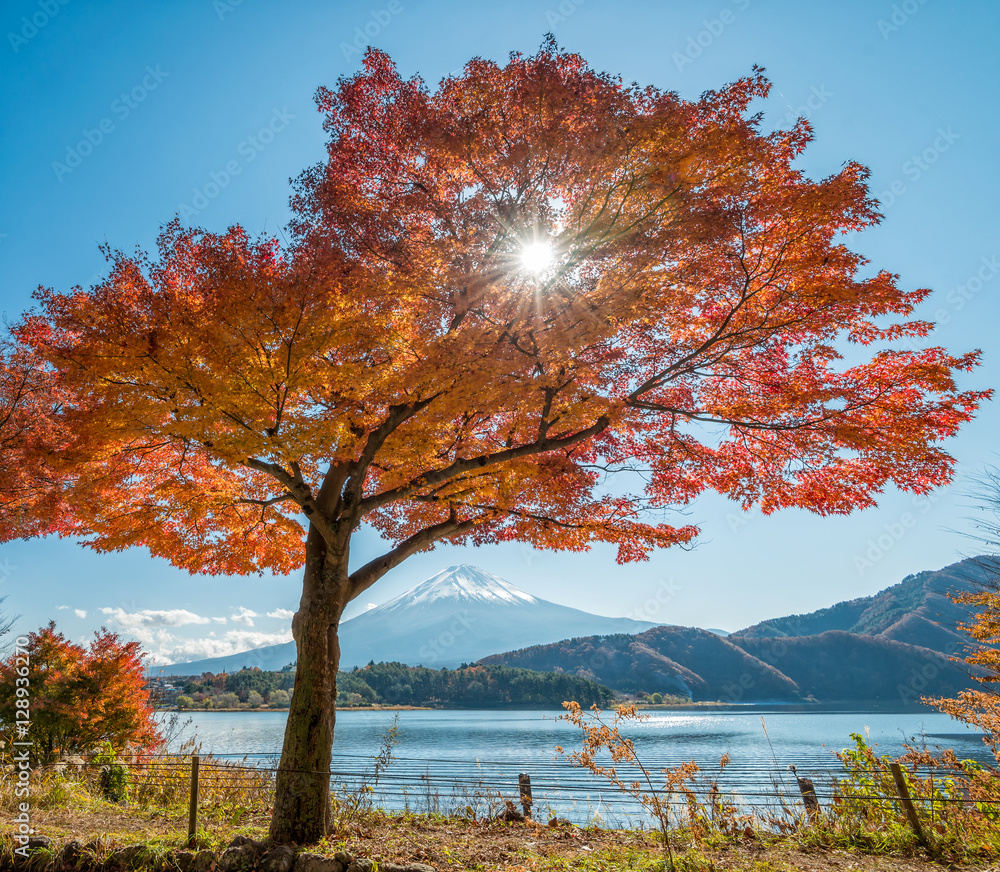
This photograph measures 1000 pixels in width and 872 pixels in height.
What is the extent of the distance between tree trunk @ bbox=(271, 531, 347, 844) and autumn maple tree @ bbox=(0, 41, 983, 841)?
31 millimetres

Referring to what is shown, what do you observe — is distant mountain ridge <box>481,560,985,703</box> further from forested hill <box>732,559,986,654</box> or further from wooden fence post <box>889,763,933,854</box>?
wooden fence post <box>889,763,933,854</box>

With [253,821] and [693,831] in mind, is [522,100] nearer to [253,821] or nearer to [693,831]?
[693,831]

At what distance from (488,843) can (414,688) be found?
62.6 meters

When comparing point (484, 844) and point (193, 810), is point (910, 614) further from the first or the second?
point (193, 810)

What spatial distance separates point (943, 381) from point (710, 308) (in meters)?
2.34

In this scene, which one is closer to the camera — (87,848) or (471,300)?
(87,848)

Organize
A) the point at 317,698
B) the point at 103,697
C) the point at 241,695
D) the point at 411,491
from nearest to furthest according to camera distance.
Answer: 1. the point at 317,698
2. the point at 411,491
3. the point at 103,697
4. the point at 241,695

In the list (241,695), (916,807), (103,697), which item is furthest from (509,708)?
(916,807)

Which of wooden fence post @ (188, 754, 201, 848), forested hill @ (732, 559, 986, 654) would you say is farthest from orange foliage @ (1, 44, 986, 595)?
forested hill @ (732, 559, 986, 654)

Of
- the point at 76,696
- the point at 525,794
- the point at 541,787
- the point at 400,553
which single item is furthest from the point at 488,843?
the point at 76,696

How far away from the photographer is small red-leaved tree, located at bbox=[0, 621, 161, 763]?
10359 millimetres

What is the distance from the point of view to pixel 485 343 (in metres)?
6.04

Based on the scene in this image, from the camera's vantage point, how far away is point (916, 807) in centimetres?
602

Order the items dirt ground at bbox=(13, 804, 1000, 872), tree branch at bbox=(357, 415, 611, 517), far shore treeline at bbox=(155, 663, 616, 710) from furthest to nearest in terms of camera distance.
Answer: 1. far shore treeline at bbox=(155, 663, 616, 710)
2. tree branch at bbox=(357, 415, 611, 517)
3. dirt ground at bbox=(13, 804, 1000, 872)
